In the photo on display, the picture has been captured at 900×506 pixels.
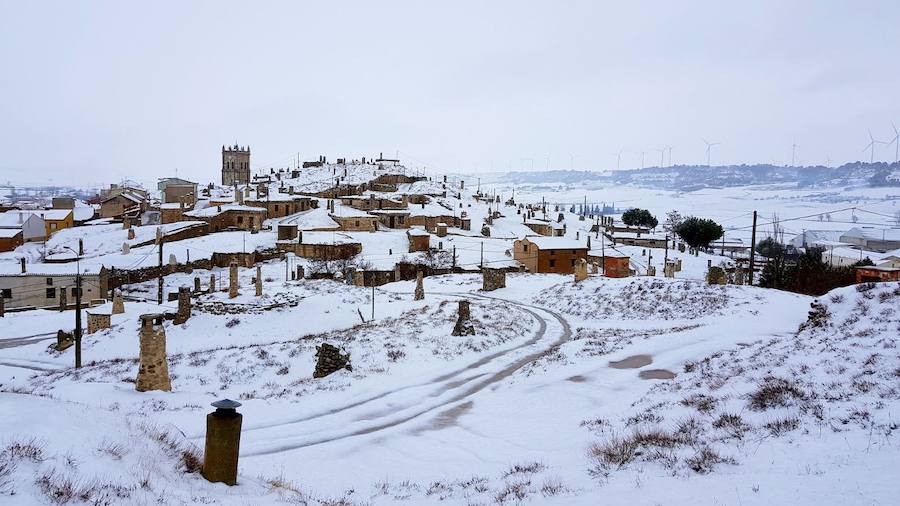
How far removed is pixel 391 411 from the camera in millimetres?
16562

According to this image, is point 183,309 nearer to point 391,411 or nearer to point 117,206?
point 391,411

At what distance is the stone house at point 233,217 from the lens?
76.4 metres

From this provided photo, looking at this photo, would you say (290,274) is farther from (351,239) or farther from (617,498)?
(617,498)

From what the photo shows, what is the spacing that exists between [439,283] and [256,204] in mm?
43952

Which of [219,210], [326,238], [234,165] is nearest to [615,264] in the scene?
[326,238]

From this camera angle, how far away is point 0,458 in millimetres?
6477

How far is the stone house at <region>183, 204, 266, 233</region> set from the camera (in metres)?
76.4

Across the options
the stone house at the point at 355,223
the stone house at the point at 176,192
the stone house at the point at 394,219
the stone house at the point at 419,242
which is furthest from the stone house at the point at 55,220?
the stone house at the point at 419,242

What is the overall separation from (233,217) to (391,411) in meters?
67.5

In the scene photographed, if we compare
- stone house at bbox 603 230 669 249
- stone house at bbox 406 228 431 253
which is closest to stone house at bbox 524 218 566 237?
stone house at bbox 603 230 669 249

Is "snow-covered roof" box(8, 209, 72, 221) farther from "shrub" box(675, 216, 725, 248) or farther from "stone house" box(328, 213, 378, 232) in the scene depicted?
"shrub" box(675, 216, 725, 248)

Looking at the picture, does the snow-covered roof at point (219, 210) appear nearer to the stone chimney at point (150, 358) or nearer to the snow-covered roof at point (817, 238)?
the stone chimney at point (150, 358)

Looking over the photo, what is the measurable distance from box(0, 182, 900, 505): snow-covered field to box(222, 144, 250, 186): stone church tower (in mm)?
113519

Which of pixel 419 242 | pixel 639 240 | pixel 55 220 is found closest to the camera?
pixel 419 242
